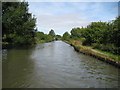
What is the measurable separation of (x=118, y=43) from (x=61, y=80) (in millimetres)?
10746

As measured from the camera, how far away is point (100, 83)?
638 centimetres

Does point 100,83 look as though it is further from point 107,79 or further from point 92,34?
point 92,34

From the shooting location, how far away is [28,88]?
5.59 meters

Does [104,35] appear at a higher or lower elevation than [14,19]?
lower

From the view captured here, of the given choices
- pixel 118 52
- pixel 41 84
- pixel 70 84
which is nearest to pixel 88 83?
pixel 70 84

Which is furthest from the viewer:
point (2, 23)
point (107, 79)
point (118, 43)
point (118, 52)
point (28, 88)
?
point (2, 23)

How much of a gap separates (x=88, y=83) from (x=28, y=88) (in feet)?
11.6

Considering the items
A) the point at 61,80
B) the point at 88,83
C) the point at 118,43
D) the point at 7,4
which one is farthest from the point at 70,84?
the point at 7,4

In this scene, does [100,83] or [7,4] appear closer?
[100,83]

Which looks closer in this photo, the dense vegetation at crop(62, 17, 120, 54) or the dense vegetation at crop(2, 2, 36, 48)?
the dense vegetation at crop(62, 17, 120, 54)

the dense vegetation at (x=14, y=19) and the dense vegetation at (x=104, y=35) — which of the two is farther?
the dense vegetation at (x=14, y=19)

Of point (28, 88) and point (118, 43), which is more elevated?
point (118, 43)

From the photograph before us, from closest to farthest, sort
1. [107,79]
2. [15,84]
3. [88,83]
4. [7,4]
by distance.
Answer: [15,84] < [88,83] < [107,79] < [7,4]

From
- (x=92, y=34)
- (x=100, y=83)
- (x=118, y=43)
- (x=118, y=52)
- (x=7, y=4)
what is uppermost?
(x=7, y=4)
